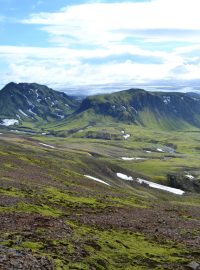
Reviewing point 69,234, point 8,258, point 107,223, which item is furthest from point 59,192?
point 8,258

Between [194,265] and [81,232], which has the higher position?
[81,232]

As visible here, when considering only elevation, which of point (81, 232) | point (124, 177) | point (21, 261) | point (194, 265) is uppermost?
point (21, 261)

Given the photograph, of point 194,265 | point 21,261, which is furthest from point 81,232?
point 21,261

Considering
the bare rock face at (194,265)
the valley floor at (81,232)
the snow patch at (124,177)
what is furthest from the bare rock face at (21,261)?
the snow patch at (124,177)

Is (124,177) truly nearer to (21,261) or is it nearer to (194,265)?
(194,265)

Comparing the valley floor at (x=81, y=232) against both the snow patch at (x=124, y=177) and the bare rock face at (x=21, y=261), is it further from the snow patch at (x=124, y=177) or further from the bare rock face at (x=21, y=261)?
the snow patch at (x=124, y=177)

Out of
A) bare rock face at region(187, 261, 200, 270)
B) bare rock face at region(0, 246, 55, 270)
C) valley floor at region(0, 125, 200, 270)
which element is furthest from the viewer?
bare rock face at region(187, 261, 200, 270)

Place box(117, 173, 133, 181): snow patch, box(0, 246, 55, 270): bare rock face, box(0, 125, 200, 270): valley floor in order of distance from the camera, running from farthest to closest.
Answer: box(117, 173, 133, 181): snow patch → box(0, 125, 200, 270): valley floor → box(0, 246, 55, 270): bare rock face

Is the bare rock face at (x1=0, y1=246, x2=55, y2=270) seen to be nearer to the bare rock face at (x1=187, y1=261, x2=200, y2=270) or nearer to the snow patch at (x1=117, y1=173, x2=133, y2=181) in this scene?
the bare rock face at (x1=187, y1=261, x2=200, y2=270)

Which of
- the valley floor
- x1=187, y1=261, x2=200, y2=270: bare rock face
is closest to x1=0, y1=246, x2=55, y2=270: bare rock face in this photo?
the valley floor

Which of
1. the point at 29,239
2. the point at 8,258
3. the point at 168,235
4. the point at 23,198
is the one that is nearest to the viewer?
the point at 8,258

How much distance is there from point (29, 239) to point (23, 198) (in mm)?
25033

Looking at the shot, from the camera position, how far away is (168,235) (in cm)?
5653

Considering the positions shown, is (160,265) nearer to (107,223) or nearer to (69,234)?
(69,234)
